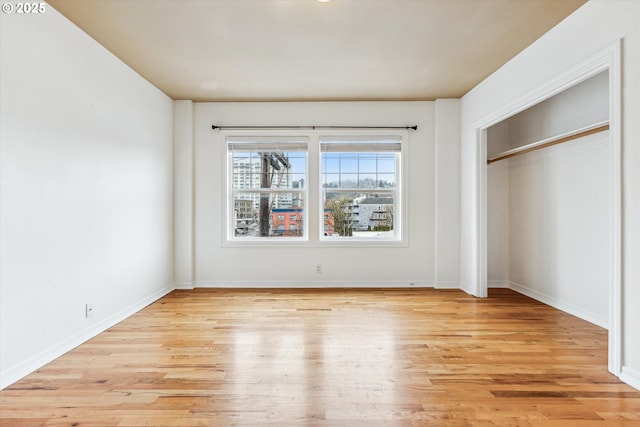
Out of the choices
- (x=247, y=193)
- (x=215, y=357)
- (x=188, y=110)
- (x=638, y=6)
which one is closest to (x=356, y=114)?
(x=247, y=193)

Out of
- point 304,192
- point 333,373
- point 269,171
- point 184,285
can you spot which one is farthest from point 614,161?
point 184,285

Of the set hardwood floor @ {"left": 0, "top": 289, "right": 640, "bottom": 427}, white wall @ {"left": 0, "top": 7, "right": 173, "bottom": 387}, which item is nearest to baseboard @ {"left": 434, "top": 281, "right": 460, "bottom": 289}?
hardwood floor @ {"left": 0, "top": 289, "right": 640, "bottom": 427}

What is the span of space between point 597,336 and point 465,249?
5.67ft

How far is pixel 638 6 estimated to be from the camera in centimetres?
200

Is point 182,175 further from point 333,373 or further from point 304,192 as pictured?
point 333,373

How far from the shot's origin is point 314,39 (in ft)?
9.44

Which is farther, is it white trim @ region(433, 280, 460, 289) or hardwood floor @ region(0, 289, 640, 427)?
white trim @ region(433, 280, 460, 289)

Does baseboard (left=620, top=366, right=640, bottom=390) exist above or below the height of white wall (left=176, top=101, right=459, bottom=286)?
below

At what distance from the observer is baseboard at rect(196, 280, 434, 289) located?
Answer: 15.0 feet

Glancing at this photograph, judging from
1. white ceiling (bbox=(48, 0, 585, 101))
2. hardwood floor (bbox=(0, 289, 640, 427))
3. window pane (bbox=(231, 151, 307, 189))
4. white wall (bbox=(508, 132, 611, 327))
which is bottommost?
hardwood floor (bbox=(0, 289, 640, 427))

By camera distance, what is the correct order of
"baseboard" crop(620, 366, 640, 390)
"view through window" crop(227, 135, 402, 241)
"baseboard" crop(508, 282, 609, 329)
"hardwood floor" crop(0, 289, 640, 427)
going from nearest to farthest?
"hardwood floor" crop(0, 289, 640, 427) < "baseboard" crop(620, 366, 640, 390) < "baseboard" crop(508, 282, 609, 329) < "view through window" crop(227, 135, 402, 241)

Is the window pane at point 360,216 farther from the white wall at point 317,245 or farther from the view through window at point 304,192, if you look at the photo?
the white wall at point 317,245

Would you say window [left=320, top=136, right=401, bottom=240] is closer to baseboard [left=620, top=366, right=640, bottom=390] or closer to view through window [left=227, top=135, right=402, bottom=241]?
view through window [left=227, top=135, right=402, bottom=241]

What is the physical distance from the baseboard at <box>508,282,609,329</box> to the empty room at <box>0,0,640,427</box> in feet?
0.11
